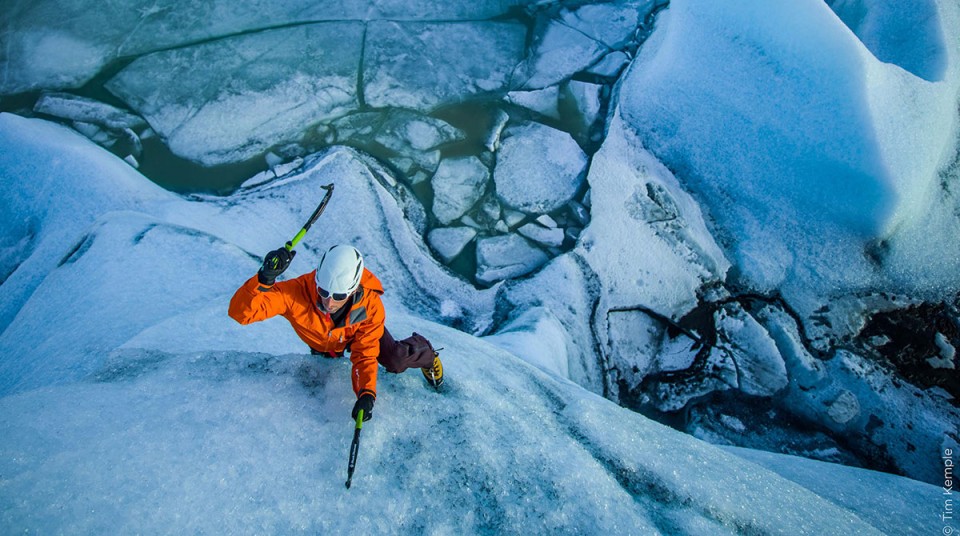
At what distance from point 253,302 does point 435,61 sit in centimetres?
353

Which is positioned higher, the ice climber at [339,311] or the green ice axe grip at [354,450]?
the ice climber at [339,311]

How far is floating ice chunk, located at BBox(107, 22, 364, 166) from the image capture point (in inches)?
159

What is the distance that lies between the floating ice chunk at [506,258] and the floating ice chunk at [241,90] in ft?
6.11

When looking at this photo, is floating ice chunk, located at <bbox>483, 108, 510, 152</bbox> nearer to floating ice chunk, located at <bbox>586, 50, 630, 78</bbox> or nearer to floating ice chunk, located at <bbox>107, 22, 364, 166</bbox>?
floating ice chunk, located at <bbox>586, 50, 630, 78</bbox>

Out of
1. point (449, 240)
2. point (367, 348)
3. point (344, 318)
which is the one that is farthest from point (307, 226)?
point (449, 240)

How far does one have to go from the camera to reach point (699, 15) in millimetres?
4176

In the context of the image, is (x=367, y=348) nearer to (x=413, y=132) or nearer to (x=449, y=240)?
(x=449, y=240)

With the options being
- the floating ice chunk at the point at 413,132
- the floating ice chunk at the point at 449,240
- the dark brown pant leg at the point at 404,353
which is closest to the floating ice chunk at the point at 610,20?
the floating ice chunk at the point at 413,132

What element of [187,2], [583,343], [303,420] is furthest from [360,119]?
[303,420]

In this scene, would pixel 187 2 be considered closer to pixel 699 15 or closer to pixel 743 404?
pixel 699 15

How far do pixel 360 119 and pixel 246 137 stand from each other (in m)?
0.99

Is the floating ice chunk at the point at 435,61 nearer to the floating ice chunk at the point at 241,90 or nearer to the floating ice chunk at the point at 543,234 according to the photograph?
the floating ice chunk at the point at 241,90

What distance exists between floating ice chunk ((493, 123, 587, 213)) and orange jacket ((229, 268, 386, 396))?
227cm

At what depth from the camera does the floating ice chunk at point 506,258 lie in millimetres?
3723
